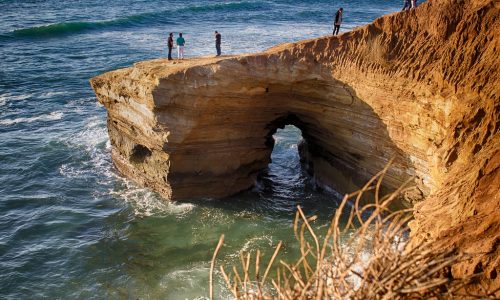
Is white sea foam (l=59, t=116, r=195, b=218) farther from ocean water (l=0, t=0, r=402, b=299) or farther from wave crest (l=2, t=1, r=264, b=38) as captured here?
wave crest (l=2, t=1, r=264, b=38)

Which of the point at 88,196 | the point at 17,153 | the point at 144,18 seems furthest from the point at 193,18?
the point at 88,196

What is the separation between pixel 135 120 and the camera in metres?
12.3

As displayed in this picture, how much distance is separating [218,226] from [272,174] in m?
3.35

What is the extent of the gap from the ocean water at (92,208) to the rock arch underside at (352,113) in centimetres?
78

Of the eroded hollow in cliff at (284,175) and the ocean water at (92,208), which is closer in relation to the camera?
the ocean water at (92,208)

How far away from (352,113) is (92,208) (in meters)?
7.18

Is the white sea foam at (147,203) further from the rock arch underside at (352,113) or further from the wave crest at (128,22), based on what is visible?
the wave crest at (128,22)

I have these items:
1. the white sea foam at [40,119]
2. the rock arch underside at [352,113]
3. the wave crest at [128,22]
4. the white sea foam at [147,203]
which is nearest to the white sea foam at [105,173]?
the white sea foam at [147,203]

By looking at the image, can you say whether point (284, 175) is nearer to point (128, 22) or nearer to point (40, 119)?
point (40, 119)

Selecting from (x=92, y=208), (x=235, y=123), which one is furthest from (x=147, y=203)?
(x=235, y=123)

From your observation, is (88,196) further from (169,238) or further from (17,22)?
(17,22)

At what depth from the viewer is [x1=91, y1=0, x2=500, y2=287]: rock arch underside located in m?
8.32

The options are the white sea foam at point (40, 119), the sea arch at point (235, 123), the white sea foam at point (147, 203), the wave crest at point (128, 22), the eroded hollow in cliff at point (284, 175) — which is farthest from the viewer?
the wave crest at point (128, 22)

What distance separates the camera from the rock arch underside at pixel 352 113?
832 centimetres
